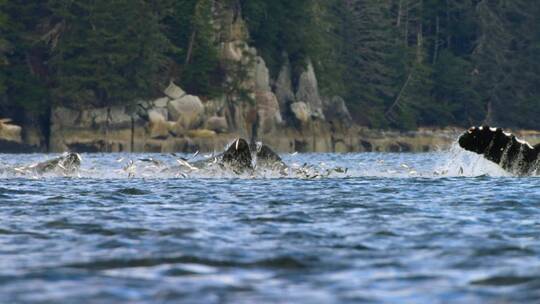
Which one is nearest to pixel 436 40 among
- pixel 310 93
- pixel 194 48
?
pixel 310 93

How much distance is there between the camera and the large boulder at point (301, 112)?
275 feet

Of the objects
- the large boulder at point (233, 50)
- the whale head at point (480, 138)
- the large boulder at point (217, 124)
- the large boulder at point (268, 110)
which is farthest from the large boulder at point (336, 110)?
Result: the whale head at point (480, 138)

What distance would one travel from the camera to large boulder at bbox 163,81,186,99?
76.8 metres

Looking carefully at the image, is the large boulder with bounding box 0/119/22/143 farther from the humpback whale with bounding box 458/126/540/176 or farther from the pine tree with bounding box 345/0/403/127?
the humpback whale with bounding box 458/126/540/176

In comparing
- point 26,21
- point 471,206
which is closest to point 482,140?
point 471,206

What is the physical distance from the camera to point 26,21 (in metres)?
79.7

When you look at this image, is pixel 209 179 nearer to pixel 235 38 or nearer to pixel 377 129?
pixel 235 38

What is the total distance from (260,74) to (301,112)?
3871 millimetres

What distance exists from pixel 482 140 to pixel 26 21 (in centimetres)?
6092

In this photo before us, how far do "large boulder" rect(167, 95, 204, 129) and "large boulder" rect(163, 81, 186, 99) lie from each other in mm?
364

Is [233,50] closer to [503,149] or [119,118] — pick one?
[119,118]

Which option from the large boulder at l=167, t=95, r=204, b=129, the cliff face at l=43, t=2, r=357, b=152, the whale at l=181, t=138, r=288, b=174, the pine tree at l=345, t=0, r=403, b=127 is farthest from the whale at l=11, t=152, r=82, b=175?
the pine tree at l=345, t=0, r=403, b=127

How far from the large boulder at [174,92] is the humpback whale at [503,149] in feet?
168

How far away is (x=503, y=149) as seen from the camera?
78.9 ft
